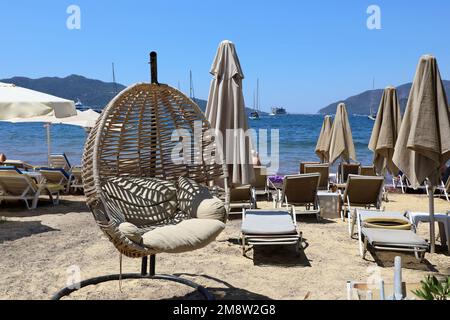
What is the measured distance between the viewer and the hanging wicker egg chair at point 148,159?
11.9 feet

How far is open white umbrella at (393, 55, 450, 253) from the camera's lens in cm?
466

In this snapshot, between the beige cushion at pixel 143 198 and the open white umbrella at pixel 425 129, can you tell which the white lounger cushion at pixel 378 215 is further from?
the beige cushion at pixel 143 198

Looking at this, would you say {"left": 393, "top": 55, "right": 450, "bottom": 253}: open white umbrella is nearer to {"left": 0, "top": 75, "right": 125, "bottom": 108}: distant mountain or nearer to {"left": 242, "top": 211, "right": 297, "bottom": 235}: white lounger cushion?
{"left": 242, "top": 211, "right": 297, "bottom": 235}: white lounger cushion

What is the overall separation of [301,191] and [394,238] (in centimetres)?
233

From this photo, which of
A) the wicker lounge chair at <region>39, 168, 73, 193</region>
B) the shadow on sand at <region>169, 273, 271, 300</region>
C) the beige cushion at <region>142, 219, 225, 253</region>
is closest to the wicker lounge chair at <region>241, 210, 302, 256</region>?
the shadow on sand at <region>169, 273, 271, 300</region>

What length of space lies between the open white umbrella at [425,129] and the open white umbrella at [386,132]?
195 centimetres

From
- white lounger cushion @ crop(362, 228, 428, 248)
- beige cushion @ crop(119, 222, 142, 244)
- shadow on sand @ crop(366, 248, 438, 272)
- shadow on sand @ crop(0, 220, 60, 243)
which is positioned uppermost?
beige cushion @ crop(119, 222, 142, 244)

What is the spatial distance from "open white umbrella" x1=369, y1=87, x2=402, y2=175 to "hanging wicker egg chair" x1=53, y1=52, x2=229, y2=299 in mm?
3688

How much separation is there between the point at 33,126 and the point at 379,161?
1976 inches

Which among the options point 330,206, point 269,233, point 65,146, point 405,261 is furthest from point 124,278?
point 65,146

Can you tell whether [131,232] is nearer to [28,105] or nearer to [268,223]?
[268,223]

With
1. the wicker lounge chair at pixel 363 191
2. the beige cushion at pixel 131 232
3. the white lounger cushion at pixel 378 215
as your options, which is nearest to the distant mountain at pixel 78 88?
the wicker lounge chair at pixel 363 191

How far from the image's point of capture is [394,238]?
15.2 ft
